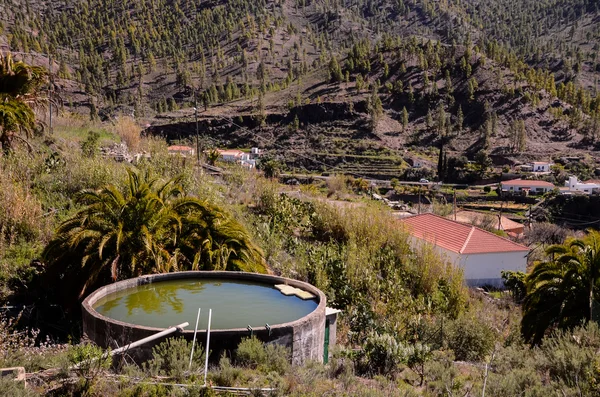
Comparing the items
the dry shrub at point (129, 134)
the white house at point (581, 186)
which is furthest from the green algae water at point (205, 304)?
the white house at point (581, 186)

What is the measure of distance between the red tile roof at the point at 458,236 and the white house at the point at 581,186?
130 feet

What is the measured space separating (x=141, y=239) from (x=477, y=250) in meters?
18.4

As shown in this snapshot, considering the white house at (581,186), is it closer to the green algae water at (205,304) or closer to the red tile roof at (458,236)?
the red tile roof at (458,236)

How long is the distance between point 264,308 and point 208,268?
1.93 meters

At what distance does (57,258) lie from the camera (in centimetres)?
769

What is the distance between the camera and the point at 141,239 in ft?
26.0

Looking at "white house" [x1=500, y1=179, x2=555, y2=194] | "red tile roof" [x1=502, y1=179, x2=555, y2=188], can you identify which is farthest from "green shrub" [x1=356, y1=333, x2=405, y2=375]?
"red tile roof" [x1=502, y1=179, x2=555, y2=188]

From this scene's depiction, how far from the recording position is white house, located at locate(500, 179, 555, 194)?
60.8 metres

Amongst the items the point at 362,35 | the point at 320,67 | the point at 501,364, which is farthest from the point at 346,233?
the point at 362,35

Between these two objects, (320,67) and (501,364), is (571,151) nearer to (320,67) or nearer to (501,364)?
(320,67)

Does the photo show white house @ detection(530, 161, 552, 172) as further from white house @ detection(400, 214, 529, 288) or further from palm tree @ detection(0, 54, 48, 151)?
palm tree @ detection(0, 54, 48, 151)

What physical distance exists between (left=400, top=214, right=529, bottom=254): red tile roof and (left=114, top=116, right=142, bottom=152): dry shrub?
39.1 ft

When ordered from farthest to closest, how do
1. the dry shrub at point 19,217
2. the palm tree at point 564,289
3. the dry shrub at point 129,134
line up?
1. the dry shrub at point 129,134
2. the palm tree at point 564,289
3. the dry shrub at point 19,217

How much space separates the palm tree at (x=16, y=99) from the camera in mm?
12117
